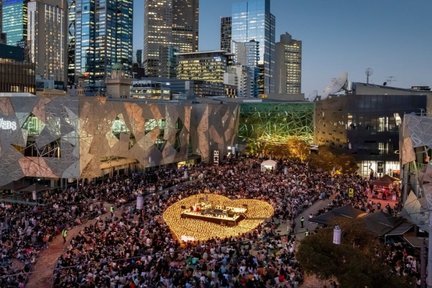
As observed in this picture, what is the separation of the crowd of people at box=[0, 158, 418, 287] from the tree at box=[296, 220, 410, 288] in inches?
87.9

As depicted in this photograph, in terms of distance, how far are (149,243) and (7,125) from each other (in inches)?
1041

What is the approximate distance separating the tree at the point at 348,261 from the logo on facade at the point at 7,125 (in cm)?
3262

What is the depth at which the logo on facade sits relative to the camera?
43.1m

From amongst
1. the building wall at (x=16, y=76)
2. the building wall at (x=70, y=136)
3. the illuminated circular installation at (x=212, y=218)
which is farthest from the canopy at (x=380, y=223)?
the building wall at (x=16, y=76)

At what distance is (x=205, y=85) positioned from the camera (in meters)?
186

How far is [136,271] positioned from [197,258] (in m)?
3.03

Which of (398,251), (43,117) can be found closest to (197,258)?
(398,251)

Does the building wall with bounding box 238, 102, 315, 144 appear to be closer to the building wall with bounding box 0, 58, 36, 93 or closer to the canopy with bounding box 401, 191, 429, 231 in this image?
the building wall with bounding box 0, 58, 36, 93

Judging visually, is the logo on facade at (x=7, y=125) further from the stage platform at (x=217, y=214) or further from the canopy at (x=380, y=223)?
the canopy at (x=380, y=223)

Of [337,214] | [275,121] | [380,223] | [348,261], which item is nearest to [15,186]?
[337,214]

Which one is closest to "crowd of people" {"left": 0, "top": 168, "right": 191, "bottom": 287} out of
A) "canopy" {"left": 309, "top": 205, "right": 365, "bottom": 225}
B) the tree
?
the tree

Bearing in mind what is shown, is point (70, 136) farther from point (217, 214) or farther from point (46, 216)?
point (217, 214)

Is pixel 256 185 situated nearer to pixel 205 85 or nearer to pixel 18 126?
pixel 18 126

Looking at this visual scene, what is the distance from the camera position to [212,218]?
27.3 m
